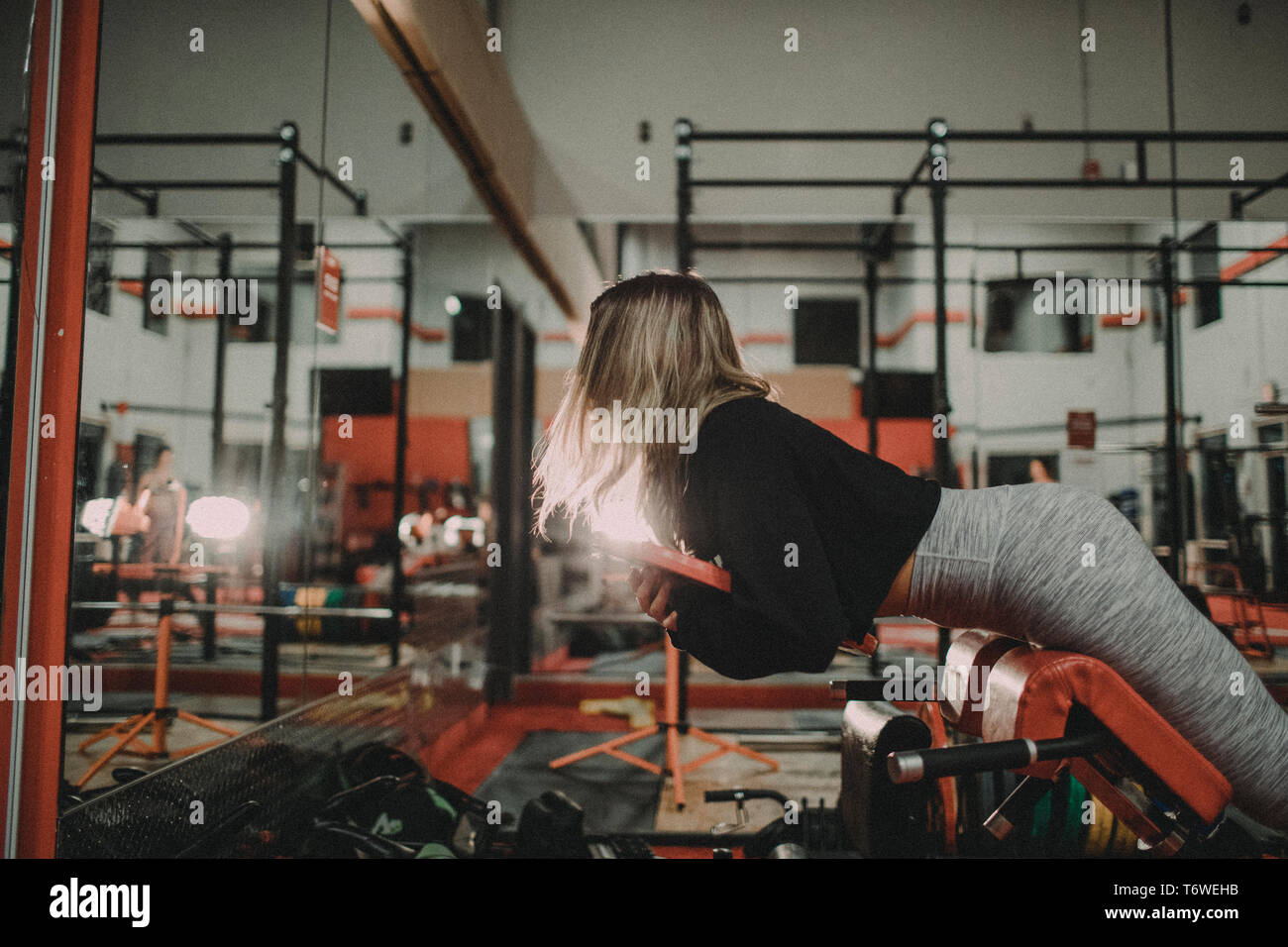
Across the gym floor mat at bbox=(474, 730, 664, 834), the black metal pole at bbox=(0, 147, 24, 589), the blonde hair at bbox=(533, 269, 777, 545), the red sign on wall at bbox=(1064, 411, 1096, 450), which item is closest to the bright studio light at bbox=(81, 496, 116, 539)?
the black metal pole at bbox=(0, 147, 24, 589)

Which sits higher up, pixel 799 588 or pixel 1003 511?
pixel 1003 511

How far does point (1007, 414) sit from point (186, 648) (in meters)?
5.47

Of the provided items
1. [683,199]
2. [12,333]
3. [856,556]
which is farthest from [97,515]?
[683,199]

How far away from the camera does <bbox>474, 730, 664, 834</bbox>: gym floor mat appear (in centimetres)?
275

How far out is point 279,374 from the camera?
2551mm

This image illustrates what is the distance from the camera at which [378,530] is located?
481 centimetres

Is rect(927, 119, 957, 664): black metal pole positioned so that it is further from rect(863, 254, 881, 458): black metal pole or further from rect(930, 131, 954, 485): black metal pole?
rect(863, 254, 881, 458): black metal pole

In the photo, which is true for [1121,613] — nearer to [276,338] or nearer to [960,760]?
[960,760]

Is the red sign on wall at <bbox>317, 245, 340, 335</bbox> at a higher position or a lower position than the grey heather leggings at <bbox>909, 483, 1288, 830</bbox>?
higher

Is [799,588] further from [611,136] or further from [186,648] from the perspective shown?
[611,136]

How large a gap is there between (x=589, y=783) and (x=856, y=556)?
2.44 metres

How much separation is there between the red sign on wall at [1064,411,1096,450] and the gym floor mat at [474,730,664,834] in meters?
3.14
